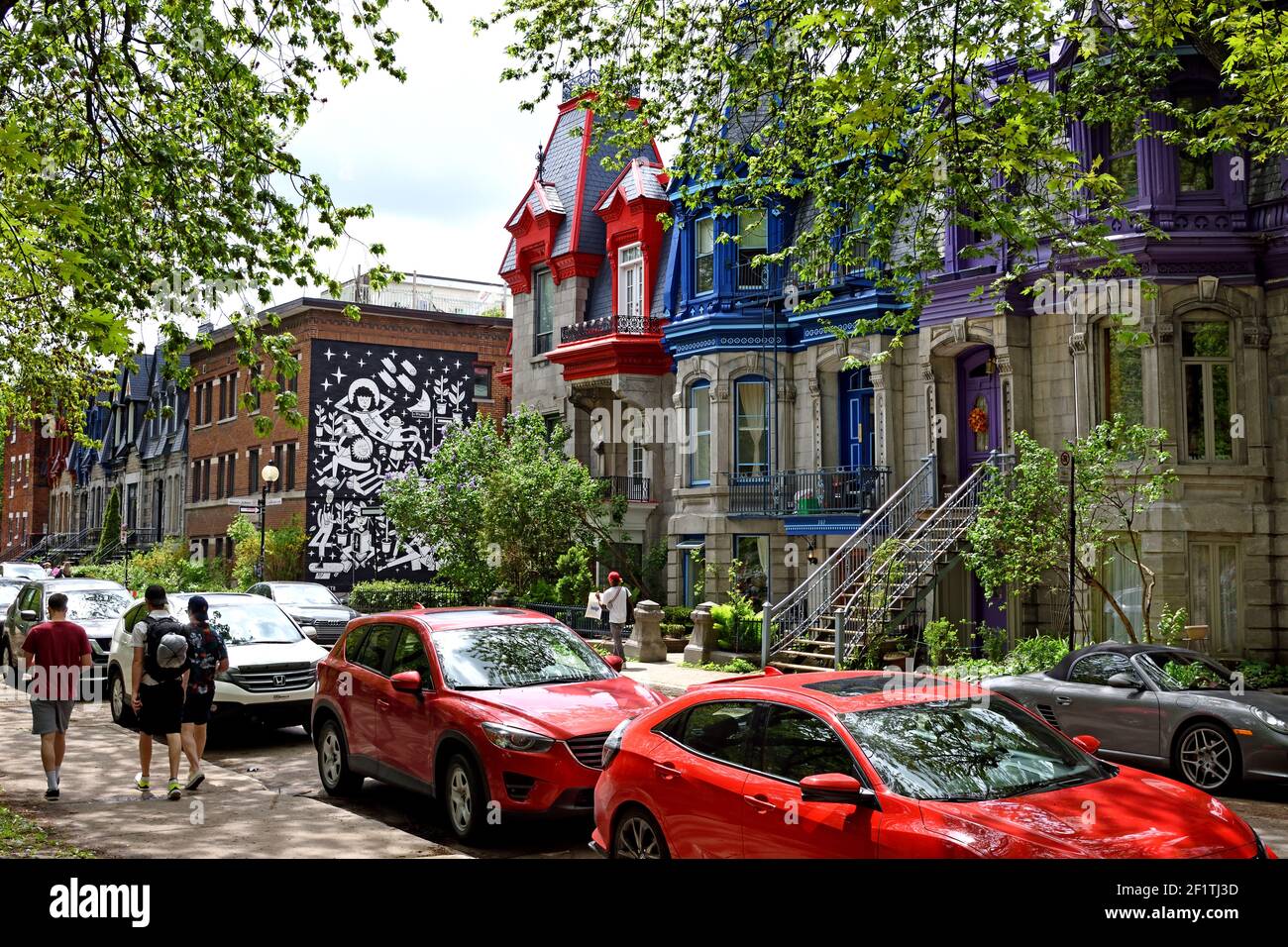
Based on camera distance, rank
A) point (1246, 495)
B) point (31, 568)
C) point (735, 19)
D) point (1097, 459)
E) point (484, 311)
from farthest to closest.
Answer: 1. point (484, 311)
2. point (31, 568)
3. point (1246, 495)
4. point (1097, 459)
5. point (735, 19)

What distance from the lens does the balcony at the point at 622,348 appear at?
30.6 m

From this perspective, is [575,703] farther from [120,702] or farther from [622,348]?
[622,348]

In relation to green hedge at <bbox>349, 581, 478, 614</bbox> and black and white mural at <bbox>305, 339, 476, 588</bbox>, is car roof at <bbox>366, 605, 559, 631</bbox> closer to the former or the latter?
green hedge at <bbox>349, 581, 478, 614</bbox>

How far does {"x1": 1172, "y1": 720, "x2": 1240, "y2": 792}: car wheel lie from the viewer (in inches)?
450

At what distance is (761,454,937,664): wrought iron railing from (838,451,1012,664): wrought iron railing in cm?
50

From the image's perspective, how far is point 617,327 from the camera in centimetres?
3095

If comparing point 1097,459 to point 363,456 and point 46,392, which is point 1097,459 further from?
point 363,456

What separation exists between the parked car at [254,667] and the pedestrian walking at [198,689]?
2.34m

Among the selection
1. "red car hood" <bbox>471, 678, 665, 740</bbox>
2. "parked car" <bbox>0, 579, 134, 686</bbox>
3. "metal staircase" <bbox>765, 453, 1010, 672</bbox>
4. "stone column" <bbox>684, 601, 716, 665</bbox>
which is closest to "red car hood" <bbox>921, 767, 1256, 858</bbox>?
"red car hood" <bbox>471, 678, 665, 740</bbox>

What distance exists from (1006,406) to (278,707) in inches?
545

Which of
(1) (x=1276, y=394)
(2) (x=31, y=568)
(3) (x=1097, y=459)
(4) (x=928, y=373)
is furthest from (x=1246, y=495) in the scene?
(2) (x=31, y=568)

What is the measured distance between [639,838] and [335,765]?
517 centimetres

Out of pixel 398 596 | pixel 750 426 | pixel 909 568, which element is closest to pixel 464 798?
pixel 909 568

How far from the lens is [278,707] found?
15.0 meters
